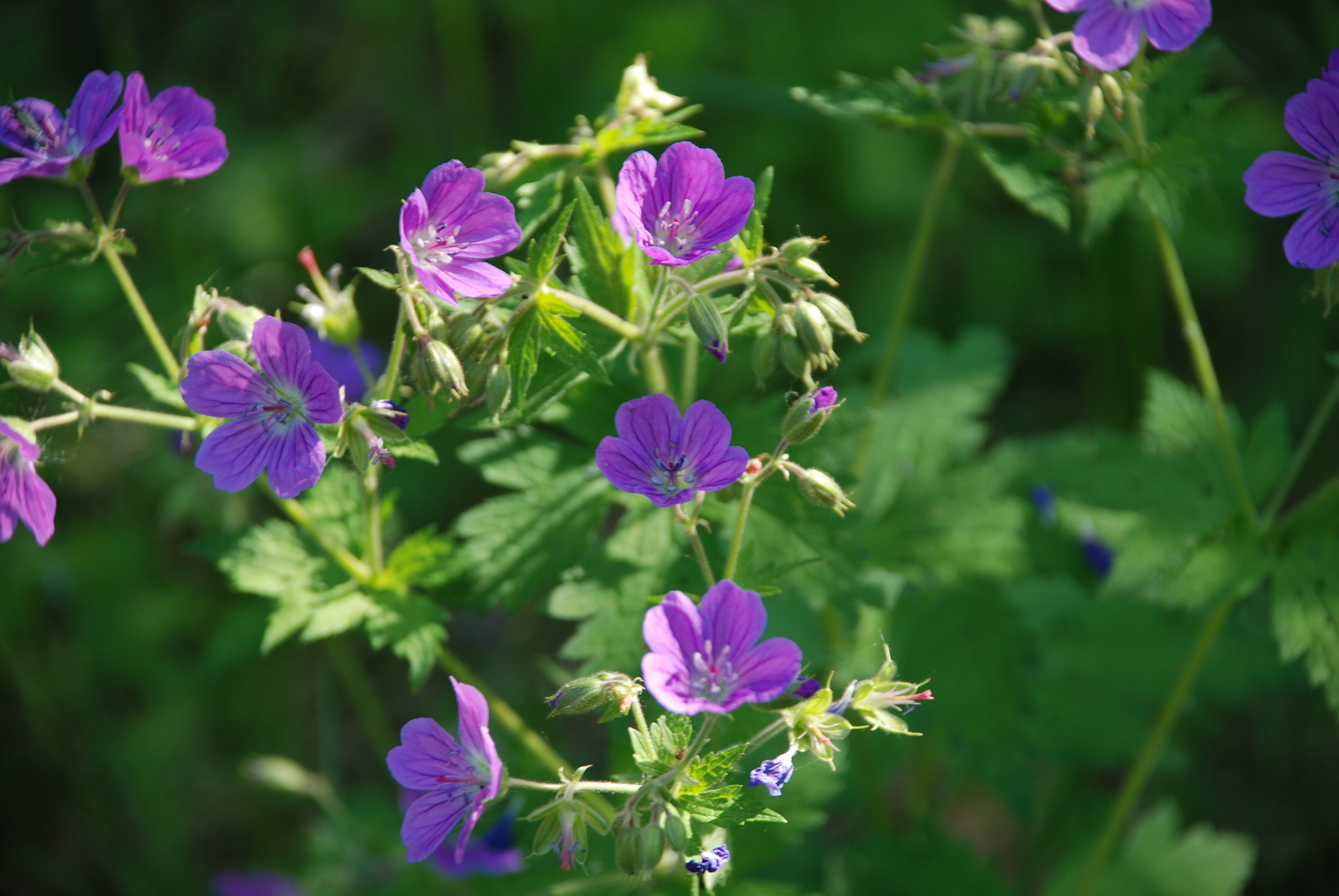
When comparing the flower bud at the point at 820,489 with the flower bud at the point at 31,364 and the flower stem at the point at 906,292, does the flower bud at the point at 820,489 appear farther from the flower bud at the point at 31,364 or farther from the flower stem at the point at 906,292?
the flower bud at the point at 31,364

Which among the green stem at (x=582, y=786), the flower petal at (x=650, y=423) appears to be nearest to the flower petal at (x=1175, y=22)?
the flower petal at (x=650, y=423)

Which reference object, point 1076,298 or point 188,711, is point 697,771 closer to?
point 188,711

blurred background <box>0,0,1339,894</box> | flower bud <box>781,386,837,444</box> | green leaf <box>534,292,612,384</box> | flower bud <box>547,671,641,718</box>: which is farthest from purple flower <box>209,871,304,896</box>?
flower bud <box>781,386,837,444</box>

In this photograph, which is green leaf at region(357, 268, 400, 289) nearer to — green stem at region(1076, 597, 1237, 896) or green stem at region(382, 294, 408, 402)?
green stem at region(382, 294, 408, 402)

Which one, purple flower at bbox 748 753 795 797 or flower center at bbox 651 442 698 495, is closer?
purple flower at bbox 748 753 795 797

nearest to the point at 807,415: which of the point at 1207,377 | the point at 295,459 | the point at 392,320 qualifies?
the point at 295,459

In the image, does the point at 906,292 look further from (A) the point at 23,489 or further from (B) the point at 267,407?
(A) the point at 23,489
